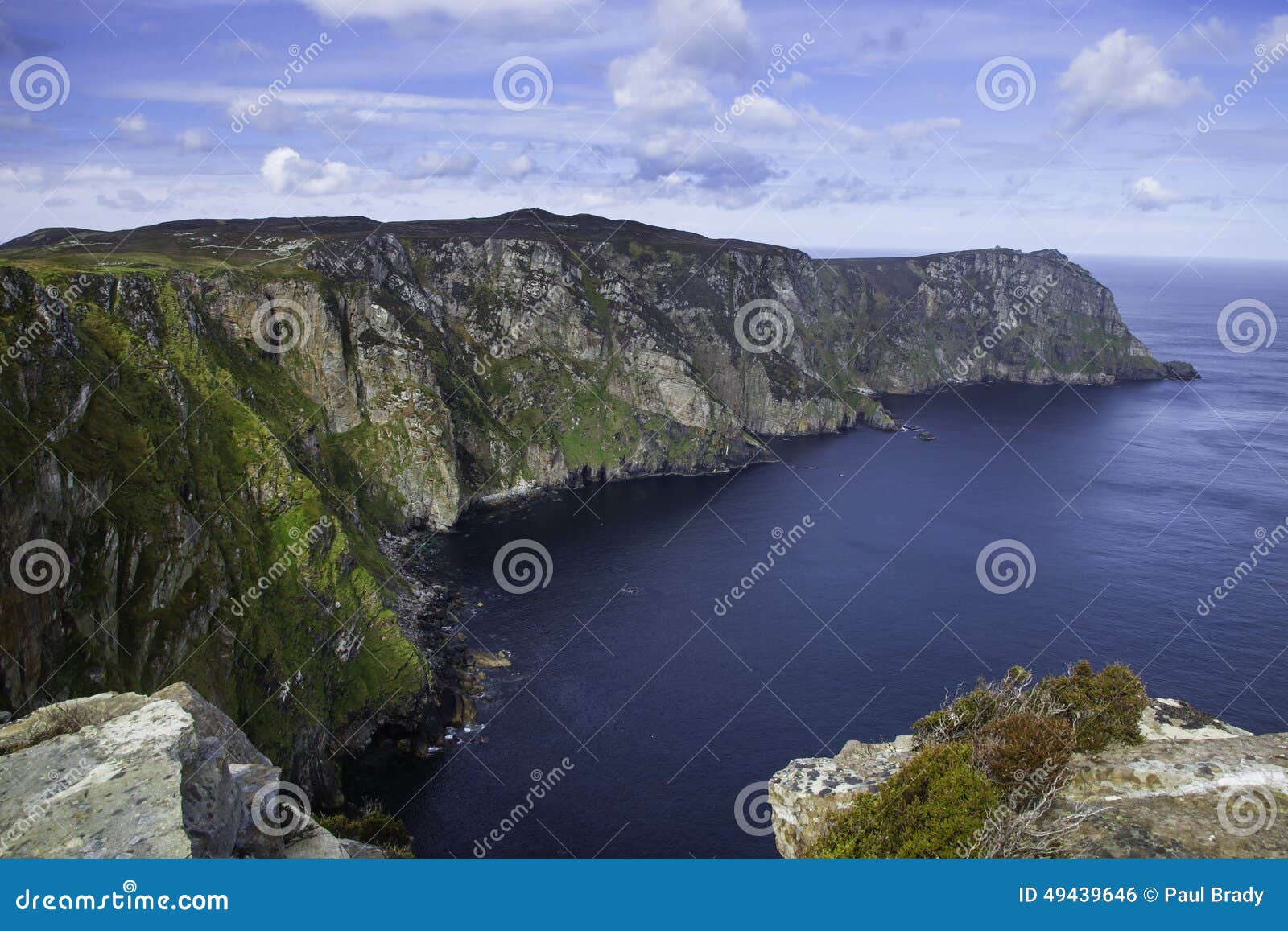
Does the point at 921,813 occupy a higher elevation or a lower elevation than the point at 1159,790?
lower

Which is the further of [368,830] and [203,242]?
[203,242]

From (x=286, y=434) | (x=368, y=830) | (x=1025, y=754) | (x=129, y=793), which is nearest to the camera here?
(x=129, y=793)

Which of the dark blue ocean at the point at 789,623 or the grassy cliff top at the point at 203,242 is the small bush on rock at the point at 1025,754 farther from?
the grassy cliff top at the point at 203,242

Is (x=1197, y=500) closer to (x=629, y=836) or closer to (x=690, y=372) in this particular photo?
(x=690, y=372)

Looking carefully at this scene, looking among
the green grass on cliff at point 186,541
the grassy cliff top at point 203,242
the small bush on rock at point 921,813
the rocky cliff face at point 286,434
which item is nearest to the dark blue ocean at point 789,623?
the rocky cliff face at point 286,434

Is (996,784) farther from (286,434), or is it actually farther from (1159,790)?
(286,434)

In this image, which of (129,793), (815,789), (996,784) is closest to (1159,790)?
(996,784)

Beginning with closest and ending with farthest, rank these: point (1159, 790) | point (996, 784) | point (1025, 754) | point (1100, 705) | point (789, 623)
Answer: point (1159, 790), point (996, 784), point (1025, 754), point (1100, 705), point (789, 623)

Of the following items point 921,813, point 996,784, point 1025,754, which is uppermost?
point 1025,754
